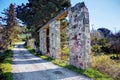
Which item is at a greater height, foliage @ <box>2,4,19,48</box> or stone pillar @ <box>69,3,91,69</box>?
foliage @ <box>2,4,19,48</box>

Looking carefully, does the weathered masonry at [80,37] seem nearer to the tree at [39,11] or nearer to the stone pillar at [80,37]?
the stone pillar at [80,37]

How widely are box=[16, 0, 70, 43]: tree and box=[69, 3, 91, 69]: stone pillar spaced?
1281cm

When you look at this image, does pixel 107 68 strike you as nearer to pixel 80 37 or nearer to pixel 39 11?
pixel 80 37

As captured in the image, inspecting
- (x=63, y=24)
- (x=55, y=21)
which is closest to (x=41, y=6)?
(x=63, y=24)

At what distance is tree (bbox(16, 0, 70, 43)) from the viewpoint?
26281mm

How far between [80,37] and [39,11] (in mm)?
15380

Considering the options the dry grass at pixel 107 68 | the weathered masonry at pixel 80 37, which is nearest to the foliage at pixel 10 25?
the weathered masonry at pixel 80 37

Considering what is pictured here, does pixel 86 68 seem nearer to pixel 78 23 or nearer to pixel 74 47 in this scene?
pixel 74 47

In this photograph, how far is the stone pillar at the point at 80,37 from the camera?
1202 cm

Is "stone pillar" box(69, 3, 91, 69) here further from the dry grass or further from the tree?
the tree

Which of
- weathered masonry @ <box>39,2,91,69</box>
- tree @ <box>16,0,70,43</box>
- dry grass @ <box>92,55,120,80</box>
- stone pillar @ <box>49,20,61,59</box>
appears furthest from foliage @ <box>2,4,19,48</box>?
dry grass @ <box>92,55,120,80</box>

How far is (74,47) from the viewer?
528 inches

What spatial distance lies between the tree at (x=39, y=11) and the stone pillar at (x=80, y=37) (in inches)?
504

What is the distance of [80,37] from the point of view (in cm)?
1248
